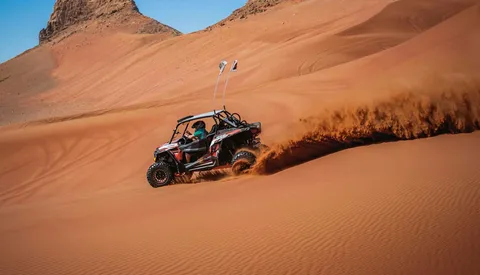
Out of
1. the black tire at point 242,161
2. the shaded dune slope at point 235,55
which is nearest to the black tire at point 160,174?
the black tire at point 242,161

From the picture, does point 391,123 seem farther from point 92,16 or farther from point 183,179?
point 92,16

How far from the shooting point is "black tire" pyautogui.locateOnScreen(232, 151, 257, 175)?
28.0ft

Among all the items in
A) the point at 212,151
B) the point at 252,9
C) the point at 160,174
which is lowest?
the point at 160,174

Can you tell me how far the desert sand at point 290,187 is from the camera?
4.00 metres

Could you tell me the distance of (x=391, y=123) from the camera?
8391 mm

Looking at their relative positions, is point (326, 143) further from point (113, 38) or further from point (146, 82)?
point (113, 38)

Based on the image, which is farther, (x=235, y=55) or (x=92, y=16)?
(x=92, y=16)

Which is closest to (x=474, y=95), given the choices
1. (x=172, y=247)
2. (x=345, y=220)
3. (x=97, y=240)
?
(x=345, y=220)

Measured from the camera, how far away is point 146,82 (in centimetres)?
3312

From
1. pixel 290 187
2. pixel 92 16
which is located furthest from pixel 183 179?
pixel 92 16

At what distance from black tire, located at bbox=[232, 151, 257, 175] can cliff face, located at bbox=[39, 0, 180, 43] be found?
49868mm

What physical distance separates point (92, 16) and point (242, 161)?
62.1 meters

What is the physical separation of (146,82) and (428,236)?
31.2 m

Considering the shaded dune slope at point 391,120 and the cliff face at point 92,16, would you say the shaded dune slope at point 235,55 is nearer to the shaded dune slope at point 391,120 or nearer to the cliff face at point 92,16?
the shaded dune slope at point 391,120
